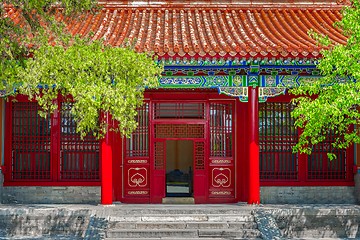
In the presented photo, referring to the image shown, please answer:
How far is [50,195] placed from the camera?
15250 mm

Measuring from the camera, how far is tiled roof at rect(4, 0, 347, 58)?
13.3m

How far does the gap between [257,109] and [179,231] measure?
355 cm

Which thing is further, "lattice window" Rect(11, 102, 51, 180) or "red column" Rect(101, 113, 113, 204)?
"lattice window" Rect(11, 102, 51, 180)

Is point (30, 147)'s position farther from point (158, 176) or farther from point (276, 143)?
point (276, 143)

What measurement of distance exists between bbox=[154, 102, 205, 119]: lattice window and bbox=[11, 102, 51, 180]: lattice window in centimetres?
273

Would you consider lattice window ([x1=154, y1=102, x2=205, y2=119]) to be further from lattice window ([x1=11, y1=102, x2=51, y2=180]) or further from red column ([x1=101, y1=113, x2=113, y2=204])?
lattice window ([x1=11, y1=102, x2=51, y2=180])

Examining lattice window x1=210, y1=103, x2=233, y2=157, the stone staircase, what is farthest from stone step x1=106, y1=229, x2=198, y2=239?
lattice window x1=210, y1=103, x2=233, y2=157

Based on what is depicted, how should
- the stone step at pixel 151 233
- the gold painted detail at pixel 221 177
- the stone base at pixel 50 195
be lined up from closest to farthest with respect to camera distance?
the stone step at pixel 151 233
the stone base at pixel 50 195
the gold painted detail at pixel 221 177

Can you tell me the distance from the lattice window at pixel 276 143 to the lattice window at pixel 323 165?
425 mm

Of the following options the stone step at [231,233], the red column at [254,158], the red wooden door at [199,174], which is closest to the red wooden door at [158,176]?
the red wooden door at [199,174]

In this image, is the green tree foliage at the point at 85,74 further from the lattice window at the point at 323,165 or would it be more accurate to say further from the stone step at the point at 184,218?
the lattice window at the point at 323,165

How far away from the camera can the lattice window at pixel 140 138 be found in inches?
604

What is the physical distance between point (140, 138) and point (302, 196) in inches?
166

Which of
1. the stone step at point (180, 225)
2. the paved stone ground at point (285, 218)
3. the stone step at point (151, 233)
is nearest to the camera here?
the stone step at point (151, 233)
